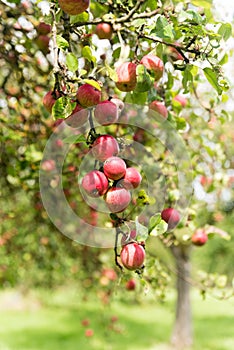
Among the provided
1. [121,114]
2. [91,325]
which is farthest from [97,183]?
[91,325]

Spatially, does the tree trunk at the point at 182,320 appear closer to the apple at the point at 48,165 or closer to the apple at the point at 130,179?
the apple at the point at 48,165

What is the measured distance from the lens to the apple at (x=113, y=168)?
1.14 m

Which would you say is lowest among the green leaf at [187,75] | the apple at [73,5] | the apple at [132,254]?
the apple at [132,254]

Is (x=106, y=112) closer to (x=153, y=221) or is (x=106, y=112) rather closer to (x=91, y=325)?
(x=153, y=221)

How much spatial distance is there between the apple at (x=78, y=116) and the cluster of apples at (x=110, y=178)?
111 millimetres

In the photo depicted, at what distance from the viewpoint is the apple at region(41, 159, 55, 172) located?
8.58ft

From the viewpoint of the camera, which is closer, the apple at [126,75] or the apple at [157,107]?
the apple at [126,75]

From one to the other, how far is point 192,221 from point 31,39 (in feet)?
4.00

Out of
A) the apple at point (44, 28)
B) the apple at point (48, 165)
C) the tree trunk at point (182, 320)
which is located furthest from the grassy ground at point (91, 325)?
the apple at point (44, 28)

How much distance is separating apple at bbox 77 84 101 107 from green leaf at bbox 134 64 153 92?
13 cm

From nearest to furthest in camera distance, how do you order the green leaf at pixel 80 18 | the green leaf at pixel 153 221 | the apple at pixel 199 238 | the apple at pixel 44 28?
the green leaf at pixel 153 221, the green leaf at pixel 80 18, the apple at pixel 44 28, the apple at pixel 199 238

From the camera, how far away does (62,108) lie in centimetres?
118

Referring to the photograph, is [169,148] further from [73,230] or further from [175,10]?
[73,230]

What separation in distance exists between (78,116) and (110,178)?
208 mm
